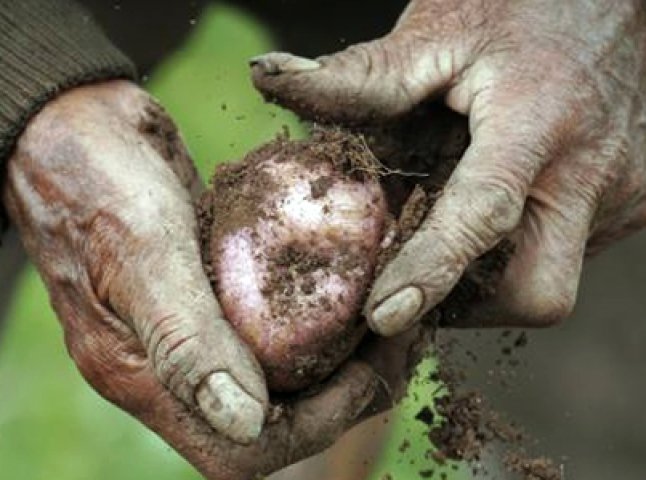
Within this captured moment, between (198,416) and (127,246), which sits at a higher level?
(127,246)

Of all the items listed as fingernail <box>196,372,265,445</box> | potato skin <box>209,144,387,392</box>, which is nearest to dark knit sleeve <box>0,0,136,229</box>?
potato skin <box>209,144,387,392</box>

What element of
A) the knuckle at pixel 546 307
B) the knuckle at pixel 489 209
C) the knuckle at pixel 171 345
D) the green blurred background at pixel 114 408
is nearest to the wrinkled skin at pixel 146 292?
the knuckle at pixel 171 345

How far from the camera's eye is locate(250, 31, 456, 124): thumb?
1.26 meters

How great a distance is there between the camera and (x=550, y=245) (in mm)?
1339

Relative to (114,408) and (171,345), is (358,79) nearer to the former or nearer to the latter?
(171,345)

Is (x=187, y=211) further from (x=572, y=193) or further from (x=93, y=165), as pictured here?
(x=572, y=193)

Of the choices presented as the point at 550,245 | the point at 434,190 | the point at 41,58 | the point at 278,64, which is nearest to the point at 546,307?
the point at 550,245

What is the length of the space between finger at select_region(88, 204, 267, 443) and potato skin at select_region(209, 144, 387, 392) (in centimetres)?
3

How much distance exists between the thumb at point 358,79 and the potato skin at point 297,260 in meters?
0.08

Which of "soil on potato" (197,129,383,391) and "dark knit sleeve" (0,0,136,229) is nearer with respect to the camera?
"soil on potato" (197,129,383,391)

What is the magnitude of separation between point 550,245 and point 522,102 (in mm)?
181

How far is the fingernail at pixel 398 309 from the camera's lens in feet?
3.67

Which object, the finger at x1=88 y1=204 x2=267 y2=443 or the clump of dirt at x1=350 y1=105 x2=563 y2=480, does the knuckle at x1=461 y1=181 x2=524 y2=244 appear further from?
the finger at x1=88 y1=204 x2=267 y2=443

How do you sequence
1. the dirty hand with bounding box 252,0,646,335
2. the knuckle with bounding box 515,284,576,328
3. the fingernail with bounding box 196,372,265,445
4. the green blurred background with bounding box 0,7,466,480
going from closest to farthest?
1. the fingernail with bounding box 196,372,265,445
2. the dirty hand with bounding box 252,0,646,335
3. the knuckle with bounding box 515,284,576,328
4. the green blurred background with bounding box 0,7,466,480
